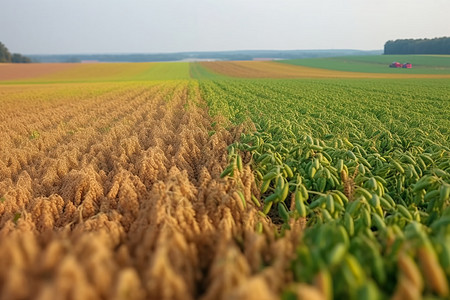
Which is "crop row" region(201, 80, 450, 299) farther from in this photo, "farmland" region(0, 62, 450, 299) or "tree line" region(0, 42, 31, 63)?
"tree line" region(0, 42, 31, 63)

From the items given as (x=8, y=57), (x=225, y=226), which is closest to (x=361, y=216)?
(x=225, y=226)

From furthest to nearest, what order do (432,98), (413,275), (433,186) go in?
(432,98)
(433,186)
(413,275)

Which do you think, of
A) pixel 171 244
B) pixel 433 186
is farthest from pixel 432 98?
pixel 171 244

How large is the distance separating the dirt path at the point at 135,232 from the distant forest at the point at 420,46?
11983 centimetres

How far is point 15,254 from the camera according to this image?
1.82 meters

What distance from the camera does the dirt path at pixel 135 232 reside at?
5.79 ft

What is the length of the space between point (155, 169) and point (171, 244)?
3510 millimetres

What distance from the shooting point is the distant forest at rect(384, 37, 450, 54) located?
104 meters

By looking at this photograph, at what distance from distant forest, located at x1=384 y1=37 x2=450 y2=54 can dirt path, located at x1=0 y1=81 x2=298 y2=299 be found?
120 meters

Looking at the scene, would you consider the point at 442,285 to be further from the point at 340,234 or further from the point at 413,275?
the point at 340,234

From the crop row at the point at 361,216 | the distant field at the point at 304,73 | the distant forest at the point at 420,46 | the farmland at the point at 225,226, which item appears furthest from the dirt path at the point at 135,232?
the distant forest at the point at 420,46

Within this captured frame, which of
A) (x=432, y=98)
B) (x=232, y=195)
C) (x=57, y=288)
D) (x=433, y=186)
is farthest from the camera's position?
(x=432, y=98)

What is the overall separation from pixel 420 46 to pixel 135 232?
128m

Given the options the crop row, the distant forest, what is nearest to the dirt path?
the crop row
